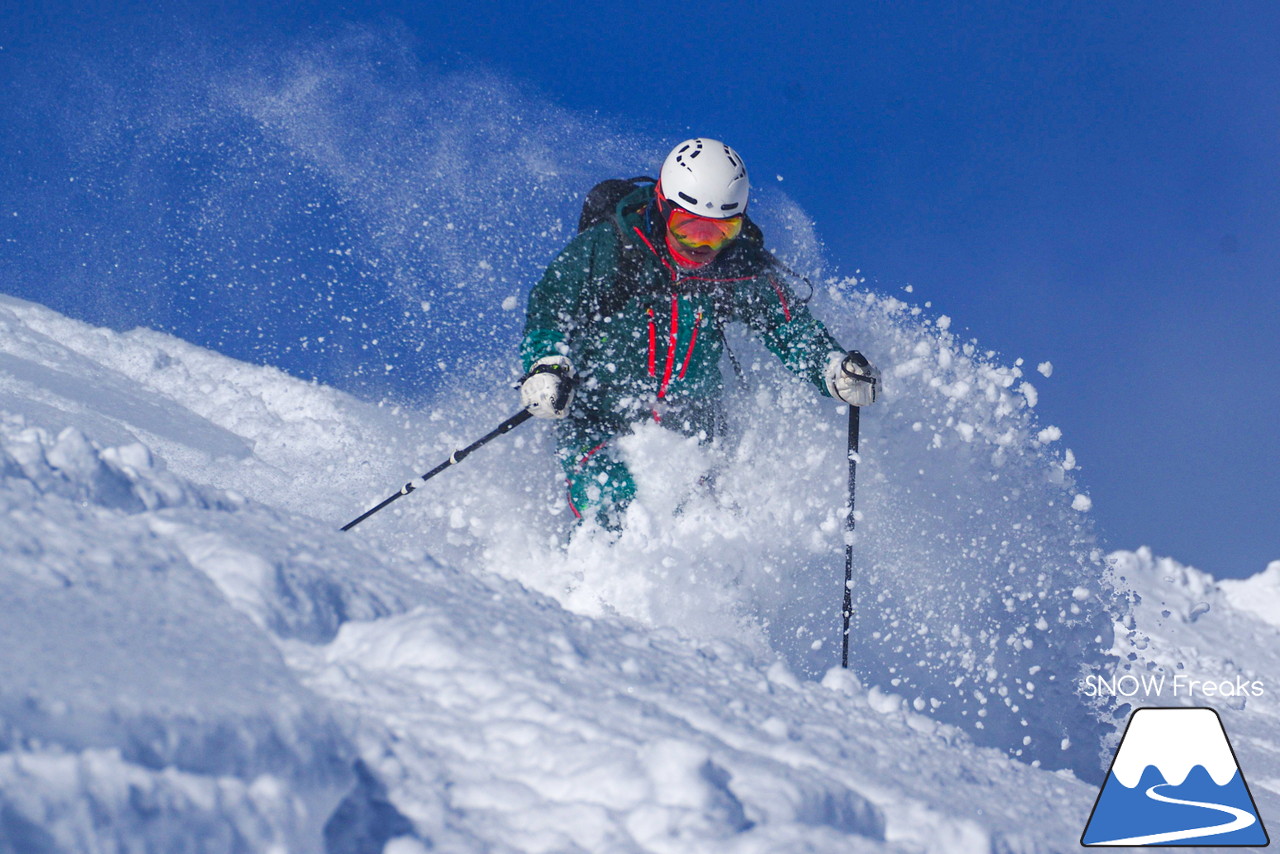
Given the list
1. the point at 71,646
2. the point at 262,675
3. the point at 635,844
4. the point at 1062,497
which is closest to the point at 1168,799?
the point at 635,844

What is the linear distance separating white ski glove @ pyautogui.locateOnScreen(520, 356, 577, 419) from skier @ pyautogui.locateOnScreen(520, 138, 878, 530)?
12 mm

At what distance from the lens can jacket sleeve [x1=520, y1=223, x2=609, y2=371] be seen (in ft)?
14.2

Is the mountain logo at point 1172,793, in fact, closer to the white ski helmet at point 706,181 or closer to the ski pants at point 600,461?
the ski pants at point 600,461

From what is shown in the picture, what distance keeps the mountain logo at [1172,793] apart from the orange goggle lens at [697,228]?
2.92 m

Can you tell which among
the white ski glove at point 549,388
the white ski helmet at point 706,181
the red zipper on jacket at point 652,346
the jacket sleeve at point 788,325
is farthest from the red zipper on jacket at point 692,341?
the white ski glove at point 549,388

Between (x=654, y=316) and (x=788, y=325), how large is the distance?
0.94 metres

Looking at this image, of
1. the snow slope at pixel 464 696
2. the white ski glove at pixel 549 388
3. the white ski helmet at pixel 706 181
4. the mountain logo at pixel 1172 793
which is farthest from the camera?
the white ski helmet at pixel 706 181

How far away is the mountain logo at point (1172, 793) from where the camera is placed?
6.24ft

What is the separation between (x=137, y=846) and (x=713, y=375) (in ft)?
13.5

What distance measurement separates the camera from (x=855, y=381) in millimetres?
4539

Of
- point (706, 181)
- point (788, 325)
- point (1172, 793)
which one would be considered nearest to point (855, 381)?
point (788, 325)

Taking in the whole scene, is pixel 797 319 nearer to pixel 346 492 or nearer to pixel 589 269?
pixel 589 269

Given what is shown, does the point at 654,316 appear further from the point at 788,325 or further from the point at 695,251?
the point at 788,325

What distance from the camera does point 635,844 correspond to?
1.22 metres
